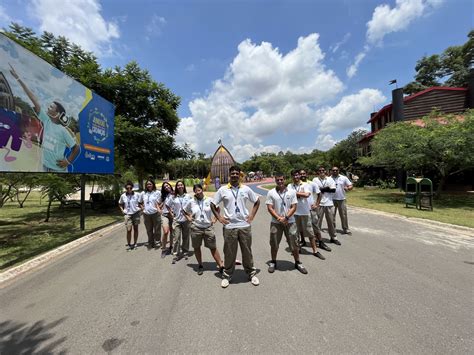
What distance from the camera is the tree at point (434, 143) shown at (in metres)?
12.2

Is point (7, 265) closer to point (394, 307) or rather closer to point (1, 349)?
point (1, 349)

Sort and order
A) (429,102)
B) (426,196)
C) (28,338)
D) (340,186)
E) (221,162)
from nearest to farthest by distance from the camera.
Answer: (28,338), (340,186), (426,196), (429,102), (221,162)

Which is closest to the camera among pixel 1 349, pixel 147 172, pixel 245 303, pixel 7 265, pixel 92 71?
pixel 1 349

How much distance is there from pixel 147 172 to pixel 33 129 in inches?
499

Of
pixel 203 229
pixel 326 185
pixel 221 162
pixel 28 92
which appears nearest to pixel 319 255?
pixel 326 185

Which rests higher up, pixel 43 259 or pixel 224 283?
pixel 224 283

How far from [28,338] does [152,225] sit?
350 cm

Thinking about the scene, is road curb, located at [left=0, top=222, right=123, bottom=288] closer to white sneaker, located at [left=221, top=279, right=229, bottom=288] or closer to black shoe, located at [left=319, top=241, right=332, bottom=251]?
white sneaker, located at [left=221, top=279, right=229, bottom=288]

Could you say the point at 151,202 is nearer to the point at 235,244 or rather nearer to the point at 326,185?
the point at 235,244

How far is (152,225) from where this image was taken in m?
6.20

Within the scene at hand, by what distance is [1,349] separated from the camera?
258 centimetres

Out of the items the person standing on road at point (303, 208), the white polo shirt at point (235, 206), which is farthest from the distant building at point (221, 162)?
the white polo shirt at point (235, 206)

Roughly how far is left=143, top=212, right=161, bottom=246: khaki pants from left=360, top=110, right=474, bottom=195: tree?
14.0 m

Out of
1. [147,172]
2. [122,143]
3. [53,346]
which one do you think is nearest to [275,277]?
[53,346]
